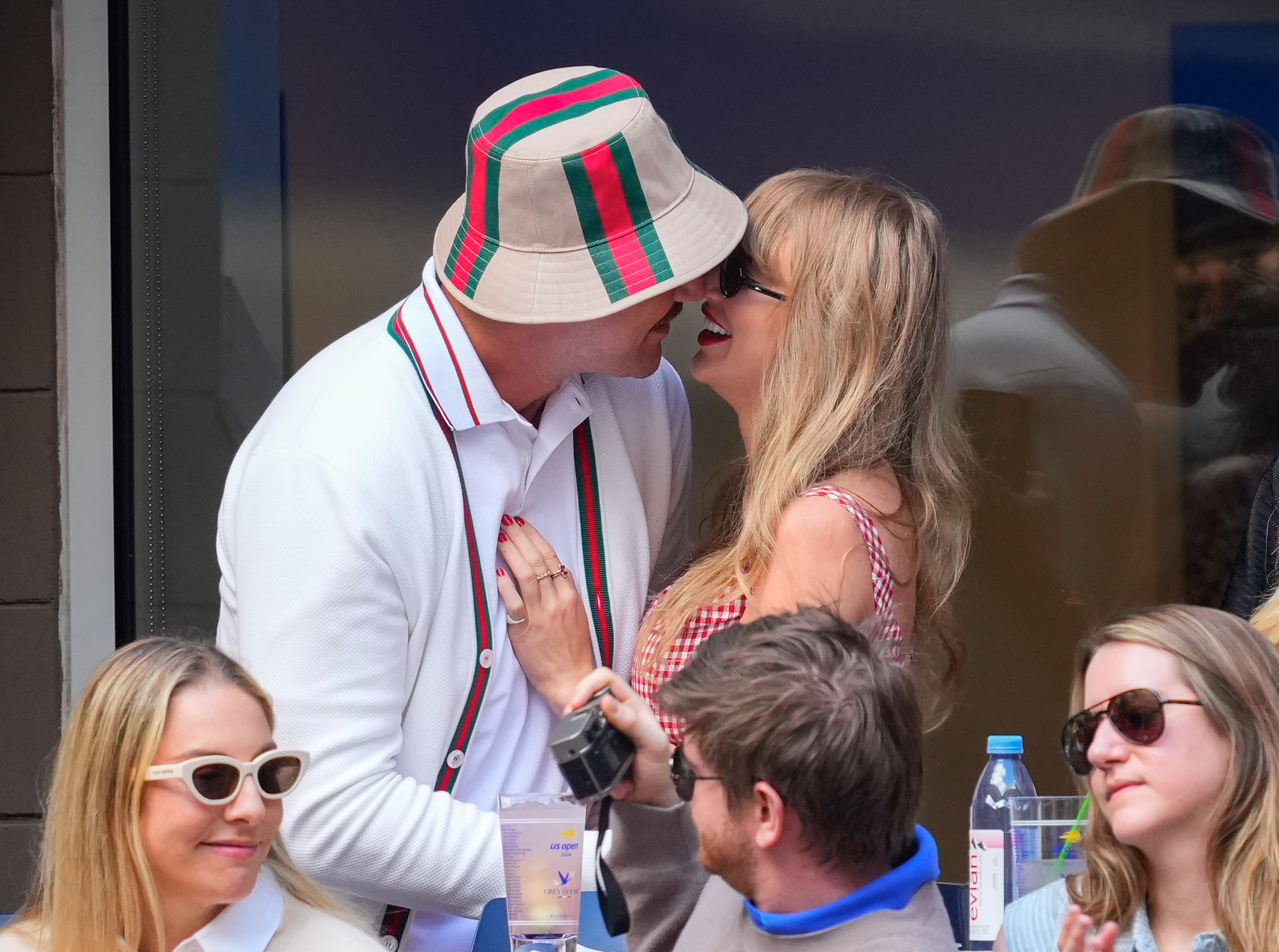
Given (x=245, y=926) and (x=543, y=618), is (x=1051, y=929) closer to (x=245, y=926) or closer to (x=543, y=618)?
(x=543, y=618)

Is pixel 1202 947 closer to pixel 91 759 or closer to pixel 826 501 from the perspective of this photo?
pixel 826 501

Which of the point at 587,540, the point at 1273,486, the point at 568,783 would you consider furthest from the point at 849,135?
the point at 568,783

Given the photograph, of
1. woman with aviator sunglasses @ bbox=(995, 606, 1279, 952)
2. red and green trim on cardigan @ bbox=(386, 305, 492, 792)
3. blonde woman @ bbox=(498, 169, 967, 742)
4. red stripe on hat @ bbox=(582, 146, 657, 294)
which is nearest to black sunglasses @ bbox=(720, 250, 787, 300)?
blonde woman @ bbox=(498, 169, 967, 742)

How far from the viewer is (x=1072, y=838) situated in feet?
6.33

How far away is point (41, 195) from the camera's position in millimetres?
3529

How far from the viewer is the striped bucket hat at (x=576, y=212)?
2154 mm

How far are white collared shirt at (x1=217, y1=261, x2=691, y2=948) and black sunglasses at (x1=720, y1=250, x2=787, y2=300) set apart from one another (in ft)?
0.93

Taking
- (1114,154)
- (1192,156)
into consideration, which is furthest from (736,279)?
(1192,156)

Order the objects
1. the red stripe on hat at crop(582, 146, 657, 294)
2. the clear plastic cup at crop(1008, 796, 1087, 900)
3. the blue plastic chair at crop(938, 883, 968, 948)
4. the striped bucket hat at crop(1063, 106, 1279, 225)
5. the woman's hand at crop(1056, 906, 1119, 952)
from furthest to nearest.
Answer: the striped bucket hat at crop(1063, 106, 1279, 225)
the red stripe on hat at crop(582, 146, 657, 294)
the blue plastic chair at crop(938, 883, 968, 948)
the clear plastic cup at crop(1008, 796, 1087, 900)
the woman's hand at crop(1056, 906, 1119, 952)

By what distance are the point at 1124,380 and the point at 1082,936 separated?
7.52 feet

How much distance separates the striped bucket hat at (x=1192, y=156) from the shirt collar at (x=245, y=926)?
2.51 meters

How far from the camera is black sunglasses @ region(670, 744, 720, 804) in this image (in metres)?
1.65

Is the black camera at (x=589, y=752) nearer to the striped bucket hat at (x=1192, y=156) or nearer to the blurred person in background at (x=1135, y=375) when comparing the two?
the blurred person in background at (x=1135, y=375)

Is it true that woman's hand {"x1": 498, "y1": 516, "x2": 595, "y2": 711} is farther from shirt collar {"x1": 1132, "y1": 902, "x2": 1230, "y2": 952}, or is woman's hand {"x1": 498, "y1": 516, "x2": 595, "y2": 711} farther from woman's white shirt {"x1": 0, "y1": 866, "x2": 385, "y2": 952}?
shirt collar {"x1": 1132, "y1": 902, "x2": 1230, "y2": 952}
